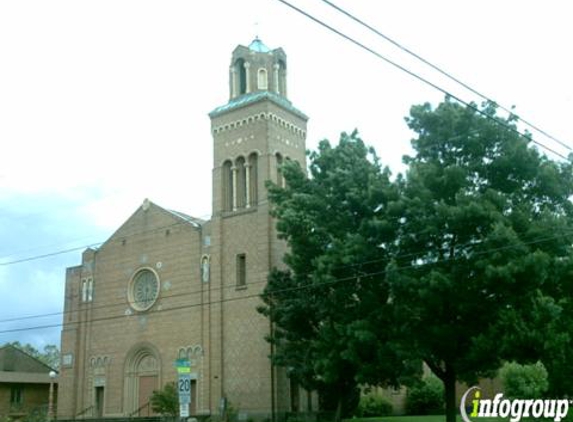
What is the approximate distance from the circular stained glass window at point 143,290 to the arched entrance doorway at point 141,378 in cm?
236

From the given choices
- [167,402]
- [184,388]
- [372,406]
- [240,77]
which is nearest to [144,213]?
[240,77]

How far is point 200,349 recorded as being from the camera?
37.5 meters

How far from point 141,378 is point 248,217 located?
11248 mm

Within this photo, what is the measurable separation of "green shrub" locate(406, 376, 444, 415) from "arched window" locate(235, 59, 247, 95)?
19.8 meters

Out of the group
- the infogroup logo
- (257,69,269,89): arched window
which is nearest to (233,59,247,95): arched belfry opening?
(257,69,269,89): arched window

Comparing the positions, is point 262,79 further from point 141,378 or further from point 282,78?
point 141,378

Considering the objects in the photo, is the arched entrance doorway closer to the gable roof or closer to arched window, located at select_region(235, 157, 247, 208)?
the gable roof

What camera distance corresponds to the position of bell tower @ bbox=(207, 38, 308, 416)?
115 ft

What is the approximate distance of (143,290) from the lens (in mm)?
41656

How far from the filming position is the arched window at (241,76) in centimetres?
4053

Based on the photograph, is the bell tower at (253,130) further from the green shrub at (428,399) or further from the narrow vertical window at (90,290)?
the green shrub at (428,399)

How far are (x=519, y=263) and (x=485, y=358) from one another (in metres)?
3.49

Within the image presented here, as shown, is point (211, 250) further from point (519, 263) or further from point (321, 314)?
point (519, 263)

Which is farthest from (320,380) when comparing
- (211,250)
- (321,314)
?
(211,250)
